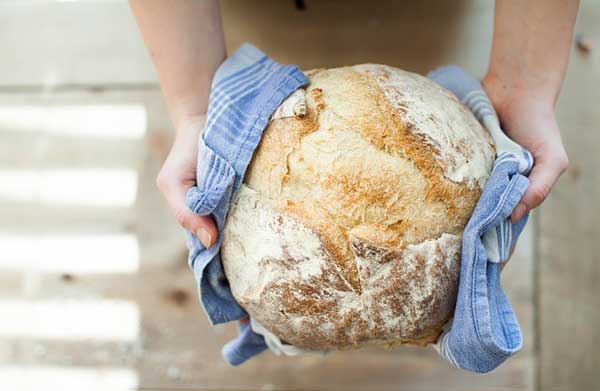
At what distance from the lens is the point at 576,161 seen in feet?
5.24

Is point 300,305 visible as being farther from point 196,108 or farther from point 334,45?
point 334,45

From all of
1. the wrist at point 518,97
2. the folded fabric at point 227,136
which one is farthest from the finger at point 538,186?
the folded fabric at point 227,136

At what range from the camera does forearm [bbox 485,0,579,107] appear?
3.62 ft

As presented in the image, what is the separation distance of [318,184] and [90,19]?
1.08 metres

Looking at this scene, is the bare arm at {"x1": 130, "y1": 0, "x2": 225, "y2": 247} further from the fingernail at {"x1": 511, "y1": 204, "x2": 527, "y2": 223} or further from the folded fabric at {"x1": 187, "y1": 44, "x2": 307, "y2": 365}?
the fingernail at {"x1": 511, "y1": 204, "x2": 527, "y2": 223}

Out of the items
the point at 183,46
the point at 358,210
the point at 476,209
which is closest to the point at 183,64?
the point at 183,46

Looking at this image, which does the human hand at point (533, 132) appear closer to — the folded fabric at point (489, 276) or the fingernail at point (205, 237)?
the folded fabric at point (489, 276)

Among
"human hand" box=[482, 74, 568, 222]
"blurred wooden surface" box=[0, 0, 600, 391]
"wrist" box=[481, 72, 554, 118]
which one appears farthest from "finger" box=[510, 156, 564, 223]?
"blurred wooden surface" box=[0, 0, 600, 391]

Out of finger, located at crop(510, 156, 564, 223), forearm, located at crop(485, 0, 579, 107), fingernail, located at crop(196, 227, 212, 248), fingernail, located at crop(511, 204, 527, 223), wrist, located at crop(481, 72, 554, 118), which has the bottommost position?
fingernail, located at crop(196, 227, 212, 248)

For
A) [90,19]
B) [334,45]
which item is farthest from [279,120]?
[90,19]

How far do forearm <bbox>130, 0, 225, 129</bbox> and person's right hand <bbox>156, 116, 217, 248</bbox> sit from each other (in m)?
0.03

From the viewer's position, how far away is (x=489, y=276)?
0.99m

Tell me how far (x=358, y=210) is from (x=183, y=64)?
458 mm

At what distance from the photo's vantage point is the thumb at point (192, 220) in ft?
3.37
